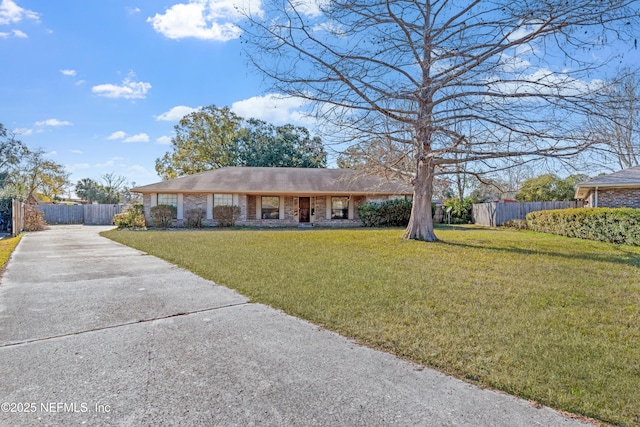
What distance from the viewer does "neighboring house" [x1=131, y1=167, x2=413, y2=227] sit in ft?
66.3

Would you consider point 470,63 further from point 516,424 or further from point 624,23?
point 516,424

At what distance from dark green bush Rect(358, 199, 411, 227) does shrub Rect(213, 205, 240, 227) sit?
771 cm

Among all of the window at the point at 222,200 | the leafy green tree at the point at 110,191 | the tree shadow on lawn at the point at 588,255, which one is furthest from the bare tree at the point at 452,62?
the leafy green tree at the point at 110,191

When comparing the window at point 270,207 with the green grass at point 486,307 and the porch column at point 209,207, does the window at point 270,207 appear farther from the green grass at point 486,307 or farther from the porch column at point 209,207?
the green grass at point 486,307

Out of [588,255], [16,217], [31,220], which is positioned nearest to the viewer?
[588,255]

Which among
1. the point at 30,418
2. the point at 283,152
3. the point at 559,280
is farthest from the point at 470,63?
the point at 283,152

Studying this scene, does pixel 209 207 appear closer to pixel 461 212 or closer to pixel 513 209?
pixel 461 212

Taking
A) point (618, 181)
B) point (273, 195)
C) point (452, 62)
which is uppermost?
point (452, 62)

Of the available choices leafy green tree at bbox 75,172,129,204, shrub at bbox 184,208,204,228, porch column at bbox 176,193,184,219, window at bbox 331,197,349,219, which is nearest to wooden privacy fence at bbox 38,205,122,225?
porch column at bbox 176,193,184,219

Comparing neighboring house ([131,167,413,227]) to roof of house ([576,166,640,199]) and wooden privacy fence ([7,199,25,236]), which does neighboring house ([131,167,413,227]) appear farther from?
roof of house ([576,166,640,199])

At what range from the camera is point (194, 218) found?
2008cm

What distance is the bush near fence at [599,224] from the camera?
11430 mm

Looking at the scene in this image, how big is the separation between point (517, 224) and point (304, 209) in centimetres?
1249

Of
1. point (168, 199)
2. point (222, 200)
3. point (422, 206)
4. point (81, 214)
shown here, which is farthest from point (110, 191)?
point (422, 206)
